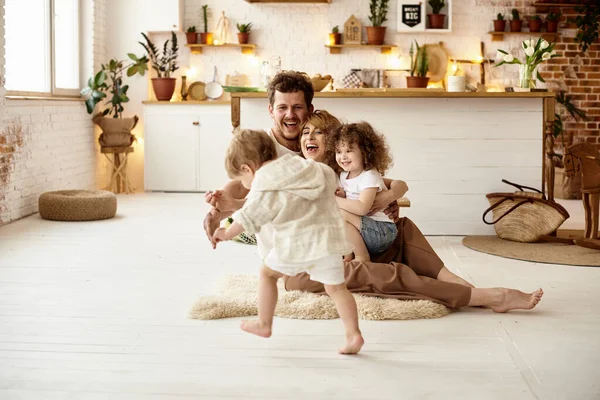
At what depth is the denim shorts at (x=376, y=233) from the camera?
12.1ft

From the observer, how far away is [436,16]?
8203 millimetres

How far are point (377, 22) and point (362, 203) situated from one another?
5.06m

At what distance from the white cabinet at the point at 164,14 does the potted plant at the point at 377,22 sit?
6.46 ft

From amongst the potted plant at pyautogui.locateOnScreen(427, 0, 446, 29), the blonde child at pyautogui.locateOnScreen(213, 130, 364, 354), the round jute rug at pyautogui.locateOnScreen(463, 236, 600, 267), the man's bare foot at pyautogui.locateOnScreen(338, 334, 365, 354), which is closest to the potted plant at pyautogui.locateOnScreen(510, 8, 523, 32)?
the potted plant at pyautogui.locateOnScreen(427, 0, 446, 29)

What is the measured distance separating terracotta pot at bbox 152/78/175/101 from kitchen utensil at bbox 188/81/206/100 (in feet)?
0.99

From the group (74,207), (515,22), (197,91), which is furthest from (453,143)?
(197,91)

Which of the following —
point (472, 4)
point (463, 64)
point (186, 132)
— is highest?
point (472, 4)

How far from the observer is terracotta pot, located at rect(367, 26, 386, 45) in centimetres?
823

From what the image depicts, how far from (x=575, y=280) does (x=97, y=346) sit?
7.99ft

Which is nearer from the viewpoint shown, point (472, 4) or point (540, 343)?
point (540, 343)

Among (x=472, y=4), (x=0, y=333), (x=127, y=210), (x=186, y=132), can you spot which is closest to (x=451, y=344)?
(x=0, y=333)

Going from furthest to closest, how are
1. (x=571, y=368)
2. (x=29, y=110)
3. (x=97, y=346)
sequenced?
1. (x=29, y=110)
2. (x=97, y=346)
3. (x=571, y=368)

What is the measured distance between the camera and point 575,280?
4.07 metres

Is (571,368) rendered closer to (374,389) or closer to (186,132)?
(374,389)
